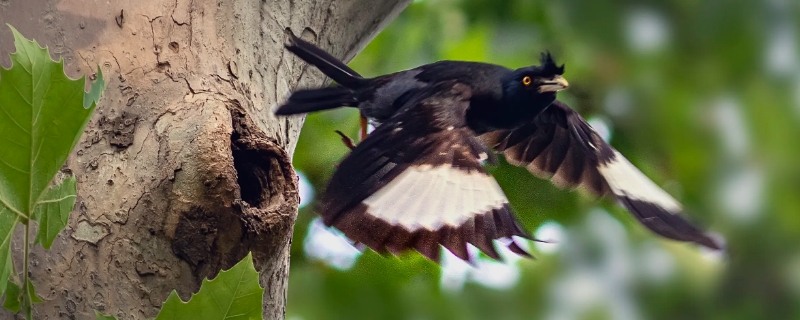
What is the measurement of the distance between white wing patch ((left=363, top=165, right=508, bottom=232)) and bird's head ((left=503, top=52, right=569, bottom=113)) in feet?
1.10

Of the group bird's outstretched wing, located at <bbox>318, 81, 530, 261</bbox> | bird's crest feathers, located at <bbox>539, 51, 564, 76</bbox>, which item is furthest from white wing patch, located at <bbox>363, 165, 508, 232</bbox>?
bird's crest feathers, located at <bbox>539, 51, 564, 76</bbox>

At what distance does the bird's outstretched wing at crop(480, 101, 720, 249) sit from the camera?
1286mm

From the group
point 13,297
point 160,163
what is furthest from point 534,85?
point 13,297

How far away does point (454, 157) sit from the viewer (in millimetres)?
1029

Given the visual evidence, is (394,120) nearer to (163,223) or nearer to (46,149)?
(163,223)

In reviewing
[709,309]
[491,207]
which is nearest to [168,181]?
[491,207]

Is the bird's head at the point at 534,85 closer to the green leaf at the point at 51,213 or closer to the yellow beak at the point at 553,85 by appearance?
the yellow beak at the point at 553,85

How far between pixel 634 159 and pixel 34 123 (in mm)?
1911

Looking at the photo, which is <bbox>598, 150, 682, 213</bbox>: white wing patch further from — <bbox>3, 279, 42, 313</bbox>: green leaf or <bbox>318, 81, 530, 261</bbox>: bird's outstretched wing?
<bbox>3, 279, 42, 313</bbox>: green leaf

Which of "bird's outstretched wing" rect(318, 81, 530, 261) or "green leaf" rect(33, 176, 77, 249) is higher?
"bird's outstretched wing" rect(318, 81, 530, 261)

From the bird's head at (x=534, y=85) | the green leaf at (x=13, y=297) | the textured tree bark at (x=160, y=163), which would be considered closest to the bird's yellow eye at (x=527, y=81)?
the bird's head at (x=534, y=85)

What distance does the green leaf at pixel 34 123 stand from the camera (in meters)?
0.68

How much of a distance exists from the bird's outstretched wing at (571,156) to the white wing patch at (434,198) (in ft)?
1.22

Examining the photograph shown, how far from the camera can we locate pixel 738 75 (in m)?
3.89
